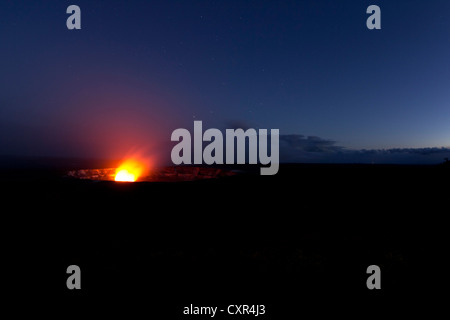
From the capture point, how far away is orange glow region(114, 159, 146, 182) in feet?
35.0

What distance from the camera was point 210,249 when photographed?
155 inches

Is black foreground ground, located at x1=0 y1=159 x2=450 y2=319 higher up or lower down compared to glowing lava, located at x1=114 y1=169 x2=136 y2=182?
lower down

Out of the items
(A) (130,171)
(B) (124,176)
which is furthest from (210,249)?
(A) (130,171)

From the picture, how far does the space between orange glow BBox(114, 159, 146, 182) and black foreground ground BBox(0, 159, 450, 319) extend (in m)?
4.53

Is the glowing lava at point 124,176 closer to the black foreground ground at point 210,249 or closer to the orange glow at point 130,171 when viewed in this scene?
the orange glow at point 130,171

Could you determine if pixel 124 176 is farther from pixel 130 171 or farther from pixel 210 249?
pixel 210 249

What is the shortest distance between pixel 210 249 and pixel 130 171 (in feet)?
28.0

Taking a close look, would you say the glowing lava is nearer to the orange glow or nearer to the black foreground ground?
the orange glow

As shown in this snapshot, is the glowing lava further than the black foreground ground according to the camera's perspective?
Yes

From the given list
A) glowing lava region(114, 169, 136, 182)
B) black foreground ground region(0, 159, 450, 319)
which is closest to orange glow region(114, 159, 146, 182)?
glowing lava region(114, 169, 136, 182)

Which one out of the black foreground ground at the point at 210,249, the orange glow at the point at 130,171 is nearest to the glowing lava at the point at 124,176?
the orange glow at the point at 130,171

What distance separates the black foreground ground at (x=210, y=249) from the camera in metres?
3.09
